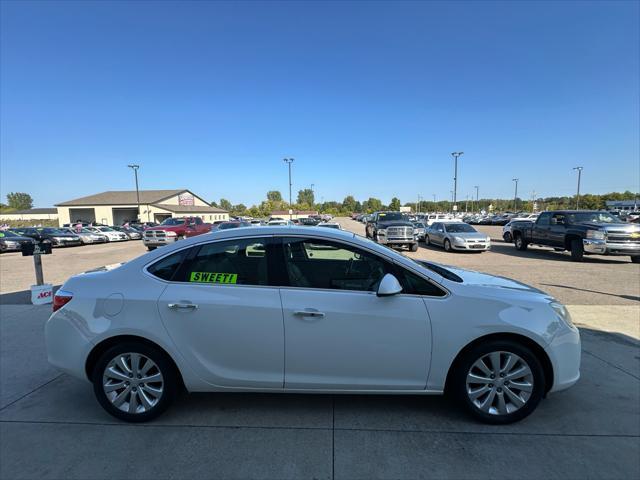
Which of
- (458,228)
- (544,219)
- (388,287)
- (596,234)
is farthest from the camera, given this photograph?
(458,228)

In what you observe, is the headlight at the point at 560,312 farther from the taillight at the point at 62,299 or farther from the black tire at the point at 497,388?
the taillight at the point at 62,299

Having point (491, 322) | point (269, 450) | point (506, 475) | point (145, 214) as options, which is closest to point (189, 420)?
point (269, 450)

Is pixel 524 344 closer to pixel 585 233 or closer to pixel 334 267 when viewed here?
pixel 334 267

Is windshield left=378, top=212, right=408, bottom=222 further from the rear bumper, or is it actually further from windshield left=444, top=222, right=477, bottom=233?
the rear bumper

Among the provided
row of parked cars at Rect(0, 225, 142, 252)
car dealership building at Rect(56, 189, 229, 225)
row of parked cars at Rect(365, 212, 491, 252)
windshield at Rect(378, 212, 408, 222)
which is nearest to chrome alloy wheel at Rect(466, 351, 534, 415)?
row of parked cars at Rect(365, 212, 491, 252)

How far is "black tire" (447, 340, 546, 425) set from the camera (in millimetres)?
2840

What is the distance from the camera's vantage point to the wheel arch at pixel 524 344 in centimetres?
287

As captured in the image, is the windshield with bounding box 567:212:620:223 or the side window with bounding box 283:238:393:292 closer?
the side window with bounding box 283:238:393:292

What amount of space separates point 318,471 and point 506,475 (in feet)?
4.25

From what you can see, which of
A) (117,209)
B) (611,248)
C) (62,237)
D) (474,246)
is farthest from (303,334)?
(117,209)

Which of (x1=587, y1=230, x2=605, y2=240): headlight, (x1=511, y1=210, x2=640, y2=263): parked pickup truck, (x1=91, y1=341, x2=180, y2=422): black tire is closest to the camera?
(x1=91, y1=341, x2=180, y2=422): black tire

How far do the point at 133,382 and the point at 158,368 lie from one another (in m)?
0.26

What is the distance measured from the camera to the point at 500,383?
2.88m

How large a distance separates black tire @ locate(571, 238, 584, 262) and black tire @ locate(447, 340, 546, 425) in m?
12.6
